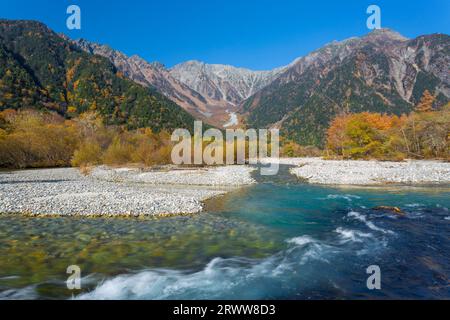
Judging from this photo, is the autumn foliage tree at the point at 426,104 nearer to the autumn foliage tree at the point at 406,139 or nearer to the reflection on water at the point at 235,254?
the autumn foliage tree at the point at 406,139

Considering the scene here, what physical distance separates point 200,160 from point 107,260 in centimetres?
4325

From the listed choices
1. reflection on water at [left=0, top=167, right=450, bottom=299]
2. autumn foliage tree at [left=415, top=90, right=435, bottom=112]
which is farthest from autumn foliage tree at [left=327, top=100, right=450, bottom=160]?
autumn foliage tree at [left=415, top=90, right=435, bottom=112]

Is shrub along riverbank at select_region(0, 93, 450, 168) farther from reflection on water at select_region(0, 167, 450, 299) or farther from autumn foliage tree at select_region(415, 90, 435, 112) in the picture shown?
autumn foliage tree at select_region(415, 90, 435, 112)

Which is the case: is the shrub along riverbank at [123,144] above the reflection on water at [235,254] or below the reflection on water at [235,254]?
above

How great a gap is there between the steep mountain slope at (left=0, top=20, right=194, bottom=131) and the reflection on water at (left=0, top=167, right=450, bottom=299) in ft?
358

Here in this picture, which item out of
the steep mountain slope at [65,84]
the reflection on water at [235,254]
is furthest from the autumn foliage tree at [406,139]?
the steep mountain slope at [65,84]

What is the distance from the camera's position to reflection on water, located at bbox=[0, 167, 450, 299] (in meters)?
7.26

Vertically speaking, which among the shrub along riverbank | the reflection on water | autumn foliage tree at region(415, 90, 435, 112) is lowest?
the reflection on water

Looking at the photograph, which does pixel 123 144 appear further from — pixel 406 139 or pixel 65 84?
pixel 65 84

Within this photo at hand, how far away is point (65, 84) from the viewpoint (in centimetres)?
13650

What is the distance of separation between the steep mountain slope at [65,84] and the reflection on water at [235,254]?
358 ft

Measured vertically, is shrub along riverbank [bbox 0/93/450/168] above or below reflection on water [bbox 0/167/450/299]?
above

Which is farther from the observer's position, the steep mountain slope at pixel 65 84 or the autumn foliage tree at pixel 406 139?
the steep mountain slope at pixel 65 84

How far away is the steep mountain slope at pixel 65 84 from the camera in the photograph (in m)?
115
